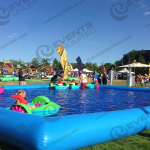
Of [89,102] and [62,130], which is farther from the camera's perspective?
[89,102]

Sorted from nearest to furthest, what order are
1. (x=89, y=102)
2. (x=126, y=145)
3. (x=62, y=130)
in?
1. (x=62, y=130)
2. (x=126, y=145)
3. (x=89, y=102)

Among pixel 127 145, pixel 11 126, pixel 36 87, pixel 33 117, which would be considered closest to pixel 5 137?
pixel 11 126

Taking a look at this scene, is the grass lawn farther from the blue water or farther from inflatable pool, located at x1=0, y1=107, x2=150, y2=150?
the blue water

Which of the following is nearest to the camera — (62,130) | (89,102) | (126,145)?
(62,130)

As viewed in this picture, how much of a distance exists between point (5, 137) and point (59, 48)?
1431 centimetres

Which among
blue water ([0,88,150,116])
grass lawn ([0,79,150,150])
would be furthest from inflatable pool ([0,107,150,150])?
blue water ([0,88,150,116])

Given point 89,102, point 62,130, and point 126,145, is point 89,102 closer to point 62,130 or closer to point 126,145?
point 126,145

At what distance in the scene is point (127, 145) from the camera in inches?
127

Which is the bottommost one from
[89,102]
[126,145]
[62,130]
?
[126,145]

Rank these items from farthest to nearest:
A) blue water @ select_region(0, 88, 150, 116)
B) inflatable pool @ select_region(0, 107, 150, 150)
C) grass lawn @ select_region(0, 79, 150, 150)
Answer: blue water @ select_region(0, 88, 150, 116) < grass lawn @ select_region(0, 79, 150, 150) < inflatable pool @ select_region(0, 107, 150, 150)

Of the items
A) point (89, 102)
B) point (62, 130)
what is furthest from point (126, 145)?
point (89, 102)

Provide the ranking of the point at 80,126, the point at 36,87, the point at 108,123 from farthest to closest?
the point at 36,87 < the point at 108,123 < the point at 80,126

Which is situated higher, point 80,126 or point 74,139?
point 80,126

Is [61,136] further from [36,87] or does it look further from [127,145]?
[36,87]
